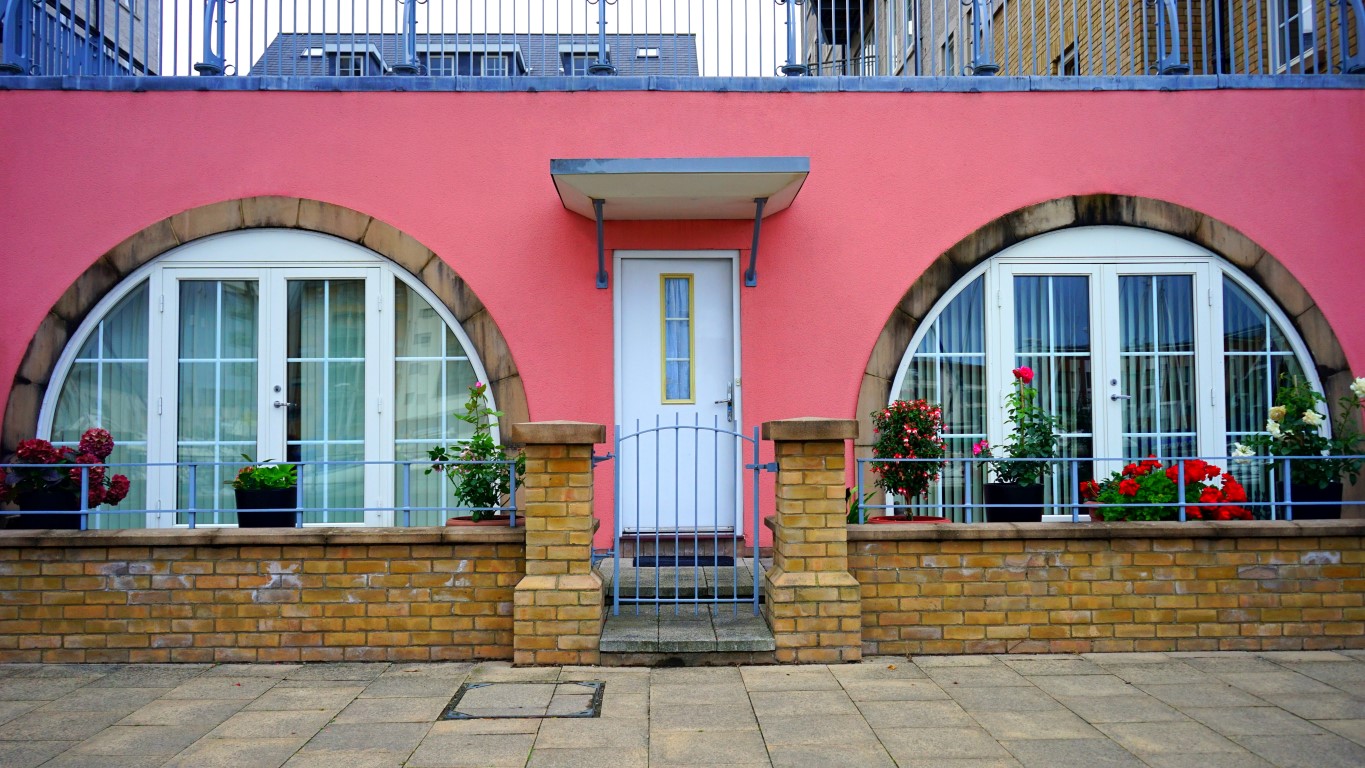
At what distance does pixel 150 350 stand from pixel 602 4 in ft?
13.0

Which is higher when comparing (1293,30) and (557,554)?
(1293,30)

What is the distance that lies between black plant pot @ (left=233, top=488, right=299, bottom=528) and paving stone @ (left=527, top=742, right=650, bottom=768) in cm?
264

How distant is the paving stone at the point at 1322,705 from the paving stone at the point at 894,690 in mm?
1473

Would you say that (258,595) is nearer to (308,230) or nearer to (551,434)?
(551,434)

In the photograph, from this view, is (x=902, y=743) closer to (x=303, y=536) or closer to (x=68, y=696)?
(x=303, y=536)

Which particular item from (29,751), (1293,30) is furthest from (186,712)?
(1293,30)

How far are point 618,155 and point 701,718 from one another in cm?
403

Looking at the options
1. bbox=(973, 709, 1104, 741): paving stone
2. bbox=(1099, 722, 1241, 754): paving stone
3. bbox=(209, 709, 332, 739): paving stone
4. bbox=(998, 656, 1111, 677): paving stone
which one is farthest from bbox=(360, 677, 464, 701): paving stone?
bbox=(1099, 722, 1241, 754): paving stone

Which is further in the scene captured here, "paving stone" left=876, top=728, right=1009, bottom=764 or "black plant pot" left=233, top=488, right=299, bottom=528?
"black plant pot" left=233, top=488, right=299, bottom=528

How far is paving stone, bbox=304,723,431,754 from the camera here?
3.96 meters

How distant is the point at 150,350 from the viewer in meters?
6.84

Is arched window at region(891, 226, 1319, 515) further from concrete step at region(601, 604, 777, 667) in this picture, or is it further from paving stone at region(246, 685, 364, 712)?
paving stone at region(246, 685, 364, 712)

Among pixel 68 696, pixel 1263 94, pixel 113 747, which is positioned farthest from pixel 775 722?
pixel 1263 94

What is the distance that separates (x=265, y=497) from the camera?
19.0 feet
